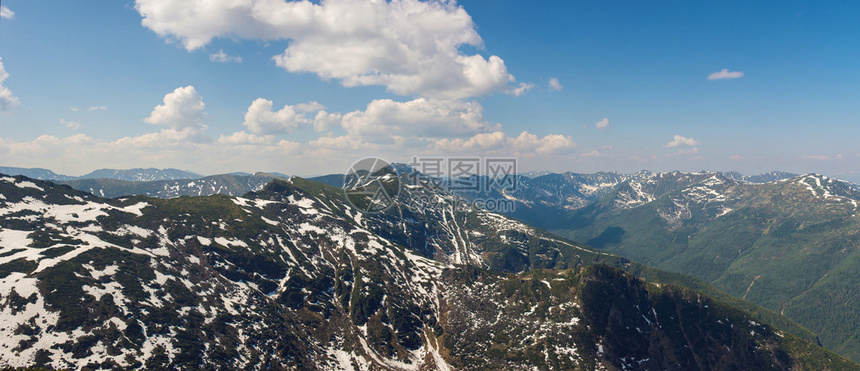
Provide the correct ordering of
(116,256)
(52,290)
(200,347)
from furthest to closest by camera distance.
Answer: (116,256)
(200,347)
(52,290)

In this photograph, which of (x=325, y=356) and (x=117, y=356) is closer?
(x=117, y=356)

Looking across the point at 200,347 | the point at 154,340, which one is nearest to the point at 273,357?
the point at 200,347

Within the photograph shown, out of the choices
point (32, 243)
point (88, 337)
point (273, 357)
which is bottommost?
point (273, 357)

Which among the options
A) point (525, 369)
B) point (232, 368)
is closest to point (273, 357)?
point (232, 368)

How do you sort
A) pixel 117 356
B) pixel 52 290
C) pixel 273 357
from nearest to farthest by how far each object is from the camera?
1. pixel 117 356
2. pixel 52 290
3. pixel 273 357

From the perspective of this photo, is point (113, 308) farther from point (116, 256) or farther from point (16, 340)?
point (116, 256)

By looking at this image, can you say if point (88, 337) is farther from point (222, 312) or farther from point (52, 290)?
point (222, 312)

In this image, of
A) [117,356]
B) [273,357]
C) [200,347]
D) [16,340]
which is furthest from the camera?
[273,357]

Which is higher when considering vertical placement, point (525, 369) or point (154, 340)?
point (154, 340)

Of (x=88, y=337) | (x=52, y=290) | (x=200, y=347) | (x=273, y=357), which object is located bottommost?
(x=273, y=357)
